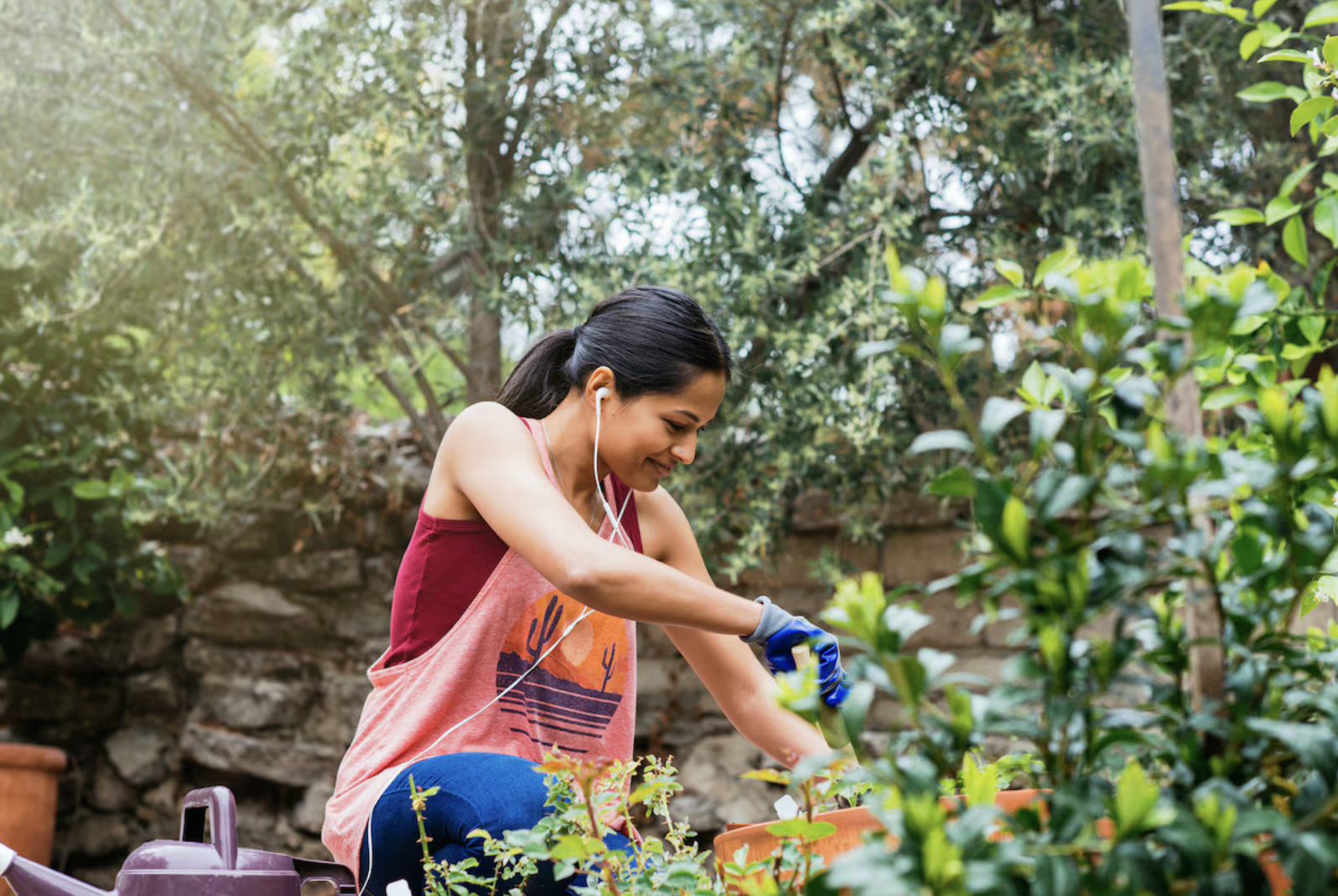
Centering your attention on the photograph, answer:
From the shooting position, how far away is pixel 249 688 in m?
3.45

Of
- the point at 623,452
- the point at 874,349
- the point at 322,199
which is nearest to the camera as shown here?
the point at 874,349

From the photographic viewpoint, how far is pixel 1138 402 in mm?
575

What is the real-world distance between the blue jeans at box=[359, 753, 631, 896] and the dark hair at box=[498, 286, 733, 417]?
0.57 metres

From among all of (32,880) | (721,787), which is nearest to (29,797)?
(721,787)

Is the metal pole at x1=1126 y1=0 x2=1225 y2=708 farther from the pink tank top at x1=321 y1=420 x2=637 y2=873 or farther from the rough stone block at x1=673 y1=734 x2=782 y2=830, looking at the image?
the rough stone block at x1=673 y1=734 x2=782 y2=830

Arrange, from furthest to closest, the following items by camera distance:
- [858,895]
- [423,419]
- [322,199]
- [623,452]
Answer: [423,419] < [322,199] < [623,452] < [858,895]

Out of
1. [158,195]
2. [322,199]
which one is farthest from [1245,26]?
[158,195]

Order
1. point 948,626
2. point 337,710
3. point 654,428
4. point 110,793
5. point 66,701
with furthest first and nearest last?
point 66,701, point 110,793, point 337,710, point 948,626, point 654,428

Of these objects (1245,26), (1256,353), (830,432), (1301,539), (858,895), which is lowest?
(858,895)

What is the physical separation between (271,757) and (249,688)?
0.77 feet

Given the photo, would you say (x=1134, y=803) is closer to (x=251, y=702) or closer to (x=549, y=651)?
(x=549, y=651)

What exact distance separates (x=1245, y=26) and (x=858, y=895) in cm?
271

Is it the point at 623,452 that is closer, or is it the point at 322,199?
the point at 623,452

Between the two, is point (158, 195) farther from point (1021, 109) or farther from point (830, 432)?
point (1021, 109)
